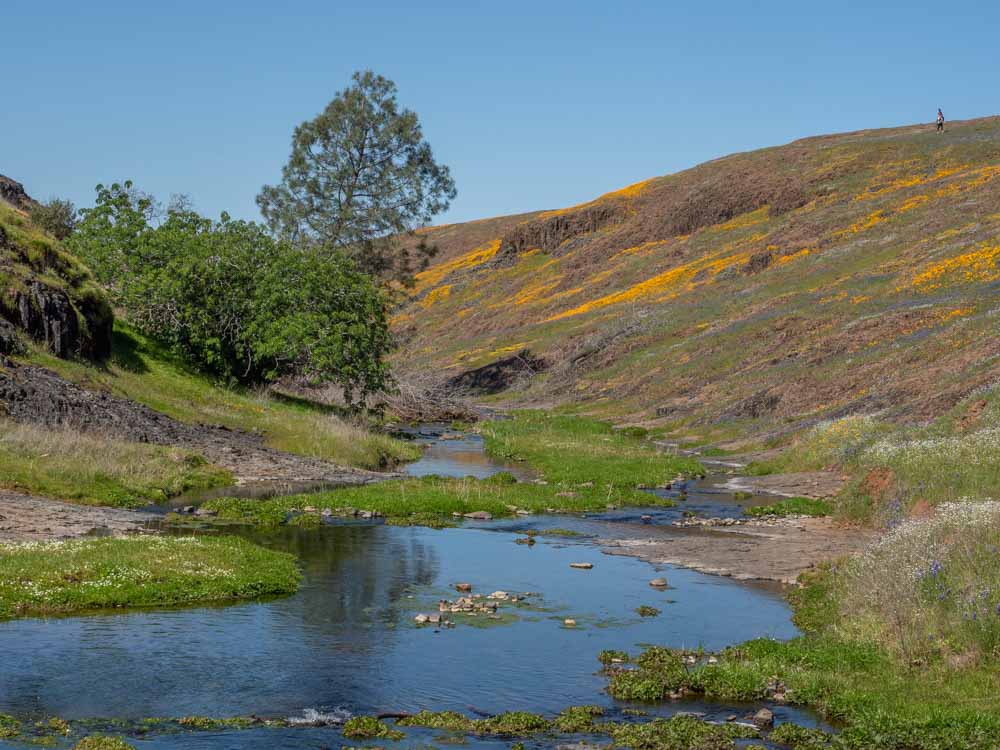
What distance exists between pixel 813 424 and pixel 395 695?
35.0 metres

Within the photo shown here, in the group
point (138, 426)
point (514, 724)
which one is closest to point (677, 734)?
point (514, 724)

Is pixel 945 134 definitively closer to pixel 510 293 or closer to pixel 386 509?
pixel 510 293

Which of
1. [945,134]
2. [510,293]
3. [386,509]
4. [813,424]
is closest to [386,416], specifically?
[813,424]

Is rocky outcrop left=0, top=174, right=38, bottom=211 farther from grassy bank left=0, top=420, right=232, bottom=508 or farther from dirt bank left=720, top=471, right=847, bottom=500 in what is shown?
dirt bank left=720, top=471, right=847, bottom=500

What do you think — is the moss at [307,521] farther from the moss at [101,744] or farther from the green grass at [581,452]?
the moss at [101,744]

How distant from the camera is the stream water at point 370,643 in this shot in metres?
14.7

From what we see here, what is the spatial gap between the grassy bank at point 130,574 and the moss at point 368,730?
709cm

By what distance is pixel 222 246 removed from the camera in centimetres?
5278

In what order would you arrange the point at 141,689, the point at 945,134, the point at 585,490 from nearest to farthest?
the point at 141,689
the point at 585,490
the point at 945,134

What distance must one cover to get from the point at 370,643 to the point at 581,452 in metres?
29.0

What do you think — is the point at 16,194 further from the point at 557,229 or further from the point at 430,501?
the point at 557,229

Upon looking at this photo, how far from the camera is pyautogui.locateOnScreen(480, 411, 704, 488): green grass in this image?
3881cm

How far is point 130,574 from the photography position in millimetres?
20078

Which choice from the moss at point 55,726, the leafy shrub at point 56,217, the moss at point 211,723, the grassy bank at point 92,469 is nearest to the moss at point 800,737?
the moss at point 211,723
